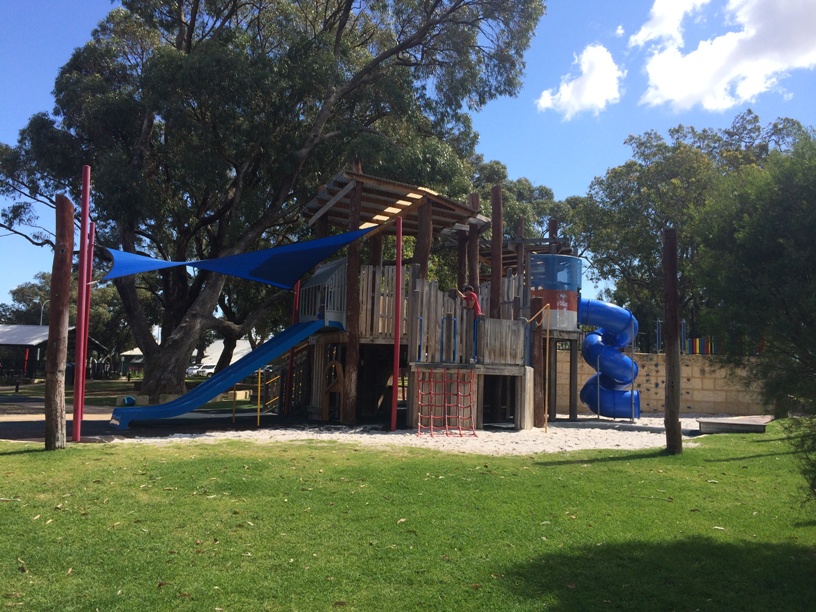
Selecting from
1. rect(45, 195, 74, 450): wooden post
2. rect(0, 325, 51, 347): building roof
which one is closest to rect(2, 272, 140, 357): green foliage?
rect(0, 325, 51, 347): building roof

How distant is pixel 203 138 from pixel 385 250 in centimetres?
757

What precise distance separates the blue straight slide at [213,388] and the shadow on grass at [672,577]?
30.0 feet

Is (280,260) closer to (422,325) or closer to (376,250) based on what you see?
(422,325)

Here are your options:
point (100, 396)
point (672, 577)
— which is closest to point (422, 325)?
point (672, 577)

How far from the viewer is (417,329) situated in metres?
13.7

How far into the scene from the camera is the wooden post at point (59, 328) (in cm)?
921

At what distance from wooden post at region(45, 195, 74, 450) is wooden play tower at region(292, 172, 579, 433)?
575cm

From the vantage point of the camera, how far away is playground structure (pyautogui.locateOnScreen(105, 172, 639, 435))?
13820 millimetres

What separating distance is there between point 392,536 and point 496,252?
11.0 m

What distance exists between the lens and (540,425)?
609 inches

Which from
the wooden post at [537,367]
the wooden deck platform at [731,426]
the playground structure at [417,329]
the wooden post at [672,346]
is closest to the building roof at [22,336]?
the playground structure at [417,329]

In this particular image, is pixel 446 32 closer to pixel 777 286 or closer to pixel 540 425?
pixel 540 425

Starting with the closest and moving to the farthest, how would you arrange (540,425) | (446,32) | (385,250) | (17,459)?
(17,459), (540,425), (446,32), (385,250)

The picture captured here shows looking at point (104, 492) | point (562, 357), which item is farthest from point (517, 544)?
point (562, 357)
